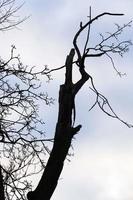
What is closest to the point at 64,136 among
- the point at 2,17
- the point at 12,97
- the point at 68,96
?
the point at 68,96

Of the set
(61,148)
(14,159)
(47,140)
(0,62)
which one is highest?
(0,62)

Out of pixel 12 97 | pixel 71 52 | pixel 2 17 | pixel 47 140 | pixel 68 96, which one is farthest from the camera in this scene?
pixel 2 17

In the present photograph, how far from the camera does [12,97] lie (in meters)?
7.76

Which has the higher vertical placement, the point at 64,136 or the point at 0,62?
the point at 0,62

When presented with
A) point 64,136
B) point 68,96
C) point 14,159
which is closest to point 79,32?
point 68,96

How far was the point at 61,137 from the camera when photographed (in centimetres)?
535

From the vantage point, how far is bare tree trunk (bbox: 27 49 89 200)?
5.10 meters

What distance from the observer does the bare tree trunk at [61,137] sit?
5.10 meters

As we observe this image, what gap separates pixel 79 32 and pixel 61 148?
60.0 inches

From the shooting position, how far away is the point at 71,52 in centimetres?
600

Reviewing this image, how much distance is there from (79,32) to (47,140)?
5.90 feet

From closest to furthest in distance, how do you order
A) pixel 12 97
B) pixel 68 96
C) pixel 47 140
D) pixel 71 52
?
1. pixel 68 96
2. pixel 71 52
3. pixel 47 140
4. pixel 12 97

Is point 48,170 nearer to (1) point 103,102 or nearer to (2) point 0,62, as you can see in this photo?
(1) point 103,102

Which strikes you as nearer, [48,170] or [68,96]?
[48,170]
